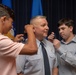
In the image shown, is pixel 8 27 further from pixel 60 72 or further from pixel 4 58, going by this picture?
pixel 60 72

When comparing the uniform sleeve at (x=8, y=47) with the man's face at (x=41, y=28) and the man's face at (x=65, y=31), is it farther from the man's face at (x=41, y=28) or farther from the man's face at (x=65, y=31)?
the man's face at (x=65, y=31)

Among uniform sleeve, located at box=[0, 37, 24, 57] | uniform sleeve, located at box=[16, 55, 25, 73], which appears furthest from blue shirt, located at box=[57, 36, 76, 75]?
uniform sleeve, located at box=[0, 37, 24, 57]

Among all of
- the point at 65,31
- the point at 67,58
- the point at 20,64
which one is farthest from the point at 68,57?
the point at 20,64

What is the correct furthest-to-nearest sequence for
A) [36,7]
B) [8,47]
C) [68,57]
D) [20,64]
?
[36,7] → [68,57] → [20,64] → [8,47]

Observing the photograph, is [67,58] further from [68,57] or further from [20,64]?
[20,64]

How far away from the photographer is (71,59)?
2383 mm

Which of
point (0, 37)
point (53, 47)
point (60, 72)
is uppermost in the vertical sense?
point (0, 37)

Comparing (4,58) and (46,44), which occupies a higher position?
(4,58)

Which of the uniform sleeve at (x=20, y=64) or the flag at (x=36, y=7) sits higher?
the flag at (x=36, y=7)

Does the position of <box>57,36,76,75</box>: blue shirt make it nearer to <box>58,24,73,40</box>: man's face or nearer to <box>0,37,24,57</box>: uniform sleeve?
<box>58,24,73,40</box>: man's face

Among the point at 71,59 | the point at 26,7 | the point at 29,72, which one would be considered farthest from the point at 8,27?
the point at 26,7

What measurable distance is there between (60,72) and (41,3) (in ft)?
3.78

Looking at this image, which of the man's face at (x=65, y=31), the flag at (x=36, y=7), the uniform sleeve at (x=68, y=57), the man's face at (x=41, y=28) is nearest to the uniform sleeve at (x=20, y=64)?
the man's face at (x=41, y=28)

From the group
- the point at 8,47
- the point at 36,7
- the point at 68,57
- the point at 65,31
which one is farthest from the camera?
the point at 36,7
